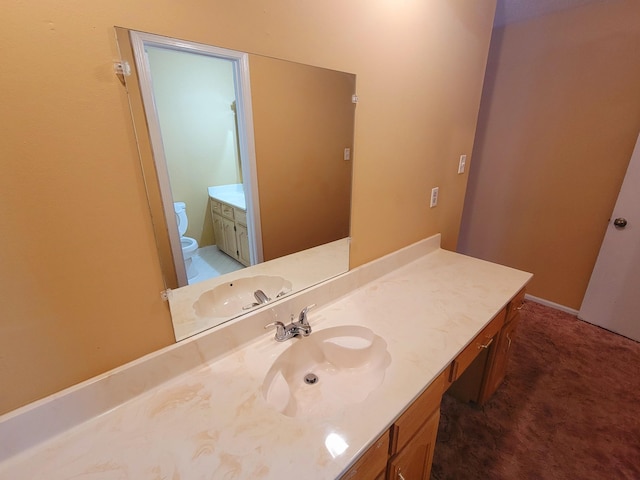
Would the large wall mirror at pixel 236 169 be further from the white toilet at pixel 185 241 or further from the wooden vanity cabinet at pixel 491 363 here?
the wooden vanity cabinet at pixel 491 363

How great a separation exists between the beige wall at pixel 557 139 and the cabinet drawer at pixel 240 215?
2611 mm

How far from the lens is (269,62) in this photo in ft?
3.01

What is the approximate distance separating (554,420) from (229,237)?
6.56 feet

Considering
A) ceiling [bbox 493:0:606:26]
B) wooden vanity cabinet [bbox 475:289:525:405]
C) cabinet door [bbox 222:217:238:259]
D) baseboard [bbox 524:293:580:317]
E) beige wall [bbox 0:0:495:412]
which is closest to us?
beige wall [bbox 0:0:495:412]

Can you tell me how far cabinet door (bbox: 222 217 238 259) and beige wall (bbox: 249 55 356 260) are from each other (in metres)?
0.12

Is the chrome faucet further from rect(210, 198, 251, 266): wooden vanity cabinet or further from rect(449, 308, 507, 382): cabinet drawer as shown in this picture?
rect(449, 308, 507, 382): cabinet drawer

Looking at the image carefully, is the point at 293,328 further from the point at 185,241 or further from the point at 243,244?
the point at 185,241

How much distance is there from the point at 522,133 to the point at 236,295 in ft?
9.11

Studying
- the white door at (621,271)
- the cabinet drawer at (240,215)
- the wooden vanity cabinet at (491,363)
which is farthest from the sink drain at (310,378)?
the white door at (621,271)

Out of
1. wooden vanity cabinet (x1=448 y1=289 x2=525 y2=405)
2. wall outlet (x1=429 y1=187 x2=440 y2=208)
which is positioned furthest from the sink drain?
wall outlet (x1=429 y1=187 x2=440 y2=208)

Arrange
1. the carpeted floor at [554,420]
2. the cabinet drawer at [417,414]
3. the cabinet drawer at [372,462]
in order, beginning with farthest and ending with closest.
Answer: the carpeted floor at [554,420], the cabinet drawer at [417,414], the cabinet drawer at [372,462]

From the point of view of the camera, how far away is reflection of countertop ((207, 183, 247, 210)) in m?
1.00

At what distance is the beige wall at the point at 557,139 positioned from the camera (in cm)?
204

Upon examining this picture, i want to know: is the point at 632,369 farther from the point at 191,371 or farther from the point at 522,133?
the point at 191,371
